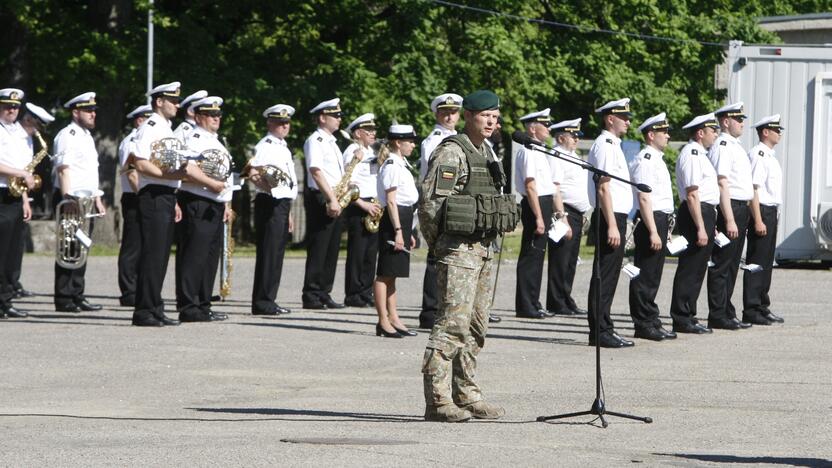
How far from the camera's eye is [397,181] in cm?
1385

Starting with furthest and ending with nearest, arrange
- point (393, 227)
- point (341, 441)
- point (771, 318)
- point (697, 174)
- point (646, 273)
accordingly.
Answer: point (771, 318) < point (697, 174) < point (646, 273) < point (393, 227) < point (341, 441)

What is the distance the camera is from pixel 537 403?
9789 millimetres

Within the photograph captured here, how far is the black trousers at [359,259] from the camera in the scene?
55.3ft

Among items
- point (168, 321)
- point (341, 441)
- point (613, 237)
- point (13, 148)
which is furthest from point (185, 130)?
point (341, 441)

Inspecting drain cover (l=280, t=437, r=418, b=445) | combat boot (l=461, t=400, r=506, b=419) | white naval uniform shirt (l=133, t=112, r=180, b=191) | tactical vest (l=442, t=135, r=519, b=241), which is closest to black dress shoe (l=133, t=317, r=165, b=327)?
white naval uniform shirt (l=133, t=112, r=180, b=191)

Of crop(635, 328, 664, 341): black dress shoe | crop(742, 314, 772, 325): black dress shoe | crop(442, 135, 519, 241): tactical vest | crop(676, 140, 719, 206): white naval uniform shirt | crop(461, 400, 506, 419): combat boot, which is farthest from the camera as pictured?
crop(742, 314, 772, 325): black dress shoe

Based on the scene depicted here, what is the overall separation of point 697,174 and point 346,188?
4051 mm

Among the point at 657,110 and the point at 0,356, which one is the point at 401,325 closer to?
the point at 0,356

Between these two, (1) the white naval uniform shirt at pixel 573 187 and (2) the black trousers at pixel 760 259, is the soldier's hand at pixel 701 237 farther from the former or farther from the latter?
(1) the white naval uniform shirt at pixel 573 187

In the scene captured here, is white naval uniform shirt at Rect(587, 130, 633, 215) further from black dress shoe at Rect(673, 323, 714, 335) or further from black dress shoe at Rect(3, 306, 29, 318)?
black dress shoe at Rect(3, 306, 29, 318)

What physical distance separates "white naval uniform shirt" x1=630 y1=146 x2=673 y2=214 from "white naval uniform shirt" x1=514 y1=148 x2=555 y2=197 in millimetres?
2073

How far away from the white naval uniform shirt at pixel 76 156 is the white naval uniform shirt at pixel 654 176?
5658 millimetres

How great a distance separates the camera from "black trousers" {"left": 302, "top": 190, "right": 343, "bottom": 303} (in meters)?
16.8

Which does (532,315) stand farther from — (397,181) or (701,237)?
(397,181)
